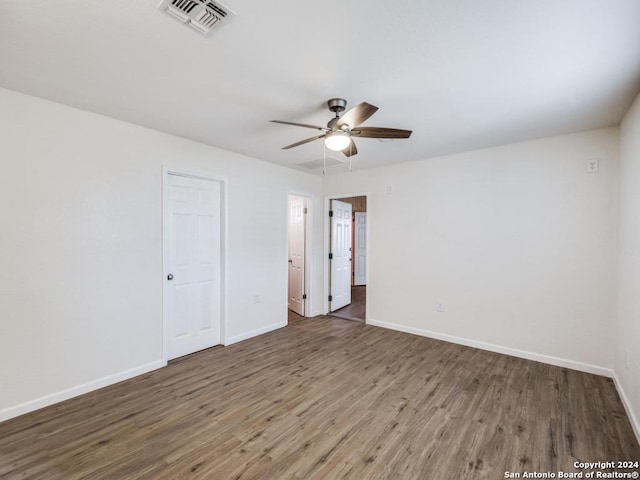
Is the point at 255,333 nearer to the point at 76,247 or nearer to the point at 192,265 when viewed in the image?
the point at 192,265

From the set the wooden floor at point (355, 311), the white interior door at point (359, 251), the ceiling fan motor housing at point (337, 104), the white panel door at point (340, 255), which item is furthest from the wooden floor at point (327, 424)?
the white interior door at point (359, 251)

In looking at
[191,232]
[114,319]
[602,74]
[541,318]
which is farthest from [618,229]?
[114,319]

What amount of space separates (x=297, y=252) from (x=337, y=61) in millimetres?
3712

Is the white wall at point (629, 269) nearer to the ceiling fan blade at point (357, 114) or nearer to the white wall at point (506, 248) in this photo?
the white wall at point (506, 248)

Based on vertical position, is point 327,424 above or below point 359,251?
below

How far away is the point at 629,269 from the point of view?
2.46 metres

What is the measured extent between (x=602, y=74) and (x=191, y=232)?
156 inches

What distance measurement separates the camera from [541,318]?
3348 millimetres

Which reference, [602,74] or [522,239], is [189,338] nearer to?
[522,239]

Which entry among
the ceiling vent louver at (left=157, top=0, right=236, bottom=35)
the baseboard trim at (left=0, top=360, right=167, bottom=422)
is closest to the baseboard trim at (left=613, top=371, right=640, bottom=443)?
the ceiling vent louver at (left=157, top=0, right=236, bottom=35)

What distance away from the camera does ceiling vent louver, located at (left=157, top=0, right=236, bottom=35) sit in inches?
56.3

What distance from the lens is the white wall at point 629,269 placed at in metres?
2.22

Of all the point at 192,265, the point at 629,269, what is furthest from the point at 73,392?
the point at 629,269

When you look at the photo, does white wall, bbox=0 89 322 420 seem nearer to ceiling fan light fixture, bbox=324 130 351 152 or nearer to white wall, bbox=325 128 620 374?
ceiling fan light fixture, bbox=324 130 351 152
